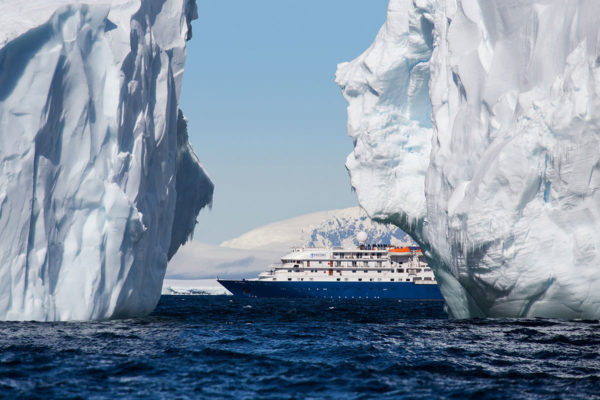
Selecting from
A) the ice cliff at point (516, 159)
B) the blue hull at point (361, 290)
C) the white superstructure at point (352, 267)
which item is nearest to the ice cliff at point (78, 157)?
the ice cliff at point (516, 159)

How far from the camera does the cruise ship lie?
252 feet

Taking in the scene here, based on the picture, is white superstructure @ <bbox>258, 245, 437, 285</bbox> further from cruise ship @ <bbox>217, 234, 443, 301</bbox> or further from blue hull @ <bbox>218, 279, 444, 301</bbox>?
blue hull @ <bbox>218, 279, 444, 301</bbox>

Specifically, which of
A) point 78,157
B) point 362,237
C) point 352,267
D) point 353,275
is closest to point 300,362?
point 78,157

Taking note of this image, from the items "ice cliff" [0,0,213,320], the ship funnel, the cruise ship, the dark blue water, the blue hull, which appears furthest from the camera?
the ship funnel

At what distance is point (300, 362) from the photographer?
17359 mm

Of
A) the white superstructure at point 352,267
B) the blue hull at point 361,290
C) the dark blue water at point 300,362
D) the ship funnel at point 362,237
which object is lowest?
the dark blue water at point 300,362

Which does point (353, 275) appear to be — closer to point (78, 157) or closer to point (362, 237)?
point (362, 237)

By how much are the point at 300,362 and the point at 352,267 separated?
61.1m

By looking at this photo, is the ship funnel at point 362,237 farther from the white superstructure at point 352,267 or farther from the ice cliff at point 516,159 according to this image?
the ice cliff at point 516,159

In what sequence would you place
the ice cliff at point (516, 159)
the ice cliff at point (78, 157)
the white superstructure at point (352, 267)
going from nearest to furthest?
the ice cliff at point (78, 157), the ice cliff at point (516, 159), the white superstructure at point (352, 267)

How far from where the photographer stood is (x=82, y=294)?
2411 centimetres

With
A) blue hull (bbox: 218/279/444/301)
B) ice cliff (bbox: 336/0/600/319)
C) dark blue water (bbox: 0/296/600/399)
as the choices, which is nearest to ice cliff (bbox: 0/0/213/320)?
dark blue water (bbox: 0/296/600/399)

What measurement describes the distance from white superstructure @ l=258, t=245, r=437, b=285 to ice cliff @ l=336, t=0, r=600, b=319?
4665cm

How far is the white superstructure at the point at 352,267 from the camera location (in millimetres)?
77688
